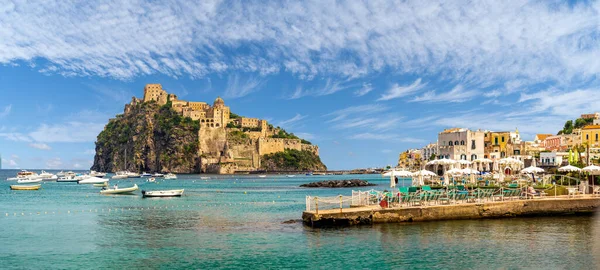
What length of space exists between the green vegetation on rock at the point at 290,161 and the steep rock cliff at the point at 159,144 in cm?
2253

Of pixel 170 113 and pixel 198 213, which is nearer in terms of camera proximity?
pixel 198 213

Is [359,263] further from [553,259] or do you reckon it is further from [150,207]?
[150,207]

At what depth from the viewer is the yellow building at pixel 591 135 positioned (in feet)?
250

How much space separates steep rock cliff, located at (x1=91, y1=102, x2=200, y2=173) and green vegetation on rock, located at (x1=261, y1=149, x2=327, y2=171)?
22531 millimetres

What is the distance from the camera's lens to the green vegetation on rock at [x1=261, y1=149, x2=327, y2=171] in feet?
554

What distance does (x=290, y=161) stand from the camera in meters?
174

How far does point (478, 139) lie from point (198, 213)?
4839cm

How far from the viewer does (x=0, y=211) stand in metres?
37.2

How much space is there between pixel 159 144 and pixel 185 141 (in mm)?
8516

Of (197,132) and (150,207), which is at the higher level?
(197,132)

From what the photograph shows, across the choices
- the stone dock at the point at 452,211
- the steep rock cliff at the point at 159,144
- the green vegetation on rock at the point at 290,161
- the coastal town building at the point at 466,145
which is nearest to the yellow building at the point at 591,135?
the coastal town building at the point at 466,145

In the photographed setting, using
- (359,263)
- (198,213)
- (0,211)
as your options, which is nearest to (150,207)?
(198,213)

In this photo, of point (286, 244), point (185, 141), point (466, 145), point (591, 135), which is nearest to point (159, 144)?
→ point (185, 141)

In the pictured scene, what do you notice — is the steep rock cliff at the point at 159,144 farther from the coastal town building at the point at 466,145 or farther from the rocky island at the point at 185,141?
the coastal town building at the point at 466,145
